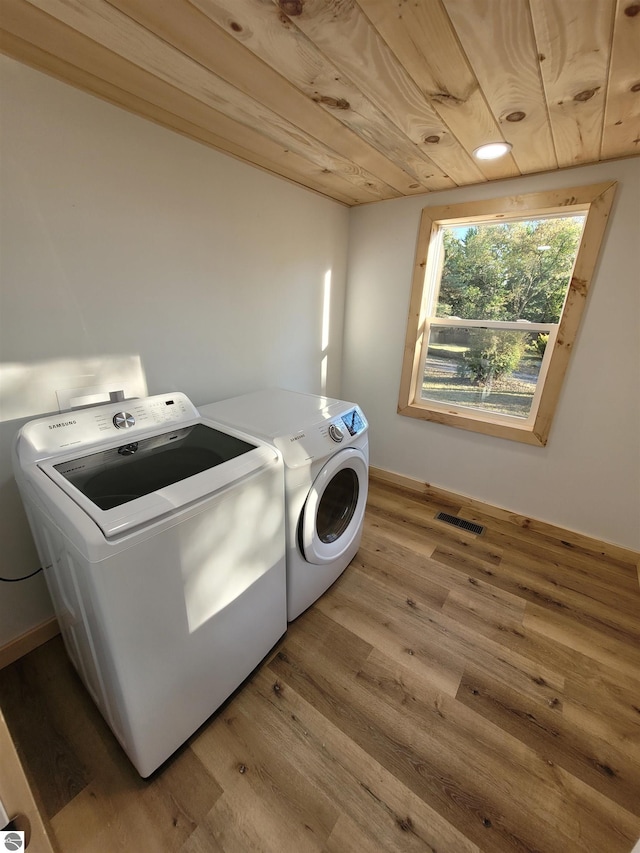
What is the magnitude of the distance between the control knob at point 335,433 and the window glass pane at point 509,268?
4.64 feet

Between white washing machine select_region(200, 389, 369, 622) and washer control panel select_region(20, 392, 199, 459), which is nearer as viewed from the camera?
washer control panel select_region(20, 392, 199, 459)

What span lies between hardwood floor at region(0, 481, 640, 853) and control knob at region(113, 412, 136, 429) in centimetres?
101

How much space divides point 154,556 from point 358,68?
57.9 inches

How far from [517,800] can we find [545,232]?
251cm

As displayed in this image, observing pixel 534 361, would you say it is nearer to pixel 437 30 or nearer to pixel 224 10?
pixel 437 30

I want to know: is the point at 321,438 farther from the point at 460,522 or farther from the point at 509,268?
the point at 509,268

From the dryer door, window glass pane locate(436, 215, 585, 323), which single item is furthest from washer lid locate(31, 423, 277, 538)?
window glass pane locate(436, 215, 585, 323)

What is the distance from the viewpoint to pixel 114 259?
4.44ft

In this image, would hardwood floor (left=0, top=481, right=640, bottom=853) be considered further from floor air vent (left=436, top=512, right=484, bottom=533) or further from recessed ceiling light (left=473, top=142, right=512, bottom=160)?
recessed ceiling light (left=473, top=142, right=512, bottom=160)

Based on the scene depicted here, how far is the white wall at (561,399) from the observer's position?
68.5 inches

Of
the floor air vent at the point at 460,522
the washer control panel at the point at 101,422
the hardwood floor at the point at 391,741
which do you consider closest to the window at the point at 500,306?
the floor air vent at the point at 460,522

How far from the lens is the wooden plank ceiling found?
2.66 ft

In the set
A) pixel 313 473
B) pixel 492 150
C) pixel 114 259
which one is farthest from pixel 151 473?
pixel 492 150

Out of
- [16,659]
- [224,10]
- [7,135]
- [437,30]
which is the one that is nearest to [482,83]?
[437,30]
